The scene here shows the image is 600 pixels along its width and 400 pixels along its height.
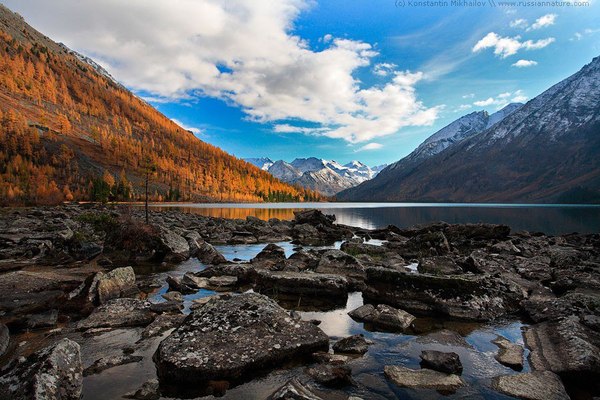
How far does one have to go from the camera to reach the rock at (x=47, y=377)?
5020 millimetres

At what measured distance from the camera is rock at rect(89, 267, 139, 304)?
12.0 m

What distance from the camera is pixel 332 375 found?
22.8 ft

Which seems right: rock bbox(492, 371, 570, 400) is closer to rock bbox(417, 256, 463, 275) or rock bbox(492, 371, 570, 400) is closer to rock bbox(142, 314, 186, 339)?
rock bbox(142, 314, 186, 339)

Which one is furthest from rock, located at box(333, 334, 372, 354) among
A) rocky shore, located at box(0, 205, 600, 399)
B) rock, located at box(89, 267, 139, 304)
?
rock, located at box(89, 267, 139, 304)

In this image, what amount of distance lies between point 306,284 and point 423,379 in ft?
24.7

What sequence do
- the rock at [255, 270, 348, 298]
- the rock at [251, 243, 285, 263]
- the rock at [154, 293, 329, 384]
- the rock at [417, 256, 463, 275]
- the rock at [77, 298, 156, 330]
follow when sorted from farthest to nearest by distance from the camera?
the rock at [251, 243, 285, 263], the rock at [417, 256, 463, 275], the rock at [255, 270, 348, 298], the rock at [77, 298, 156, 330], the rock at [154, 293, 329, 384]

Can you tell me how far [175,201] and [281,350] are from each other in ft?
659

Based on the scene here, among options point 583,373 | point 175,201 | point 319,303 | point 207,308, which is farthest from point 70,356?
point 175,201

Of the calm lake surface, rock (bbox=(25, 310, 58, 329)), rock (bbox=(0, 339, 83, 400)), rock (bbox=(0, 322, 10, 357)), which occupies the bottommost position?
the calm lake surface

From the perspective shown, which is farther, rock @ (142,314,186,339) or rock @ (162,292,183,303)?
rock @ (162,292,183,303)

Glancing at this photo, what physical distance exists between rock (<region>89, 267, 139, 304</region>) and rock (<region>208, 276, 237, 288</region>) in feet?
11.0

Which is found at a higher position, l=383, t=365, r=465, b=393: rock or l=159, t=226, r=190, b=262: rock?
l=159, t=226, r=190, b=262: rock

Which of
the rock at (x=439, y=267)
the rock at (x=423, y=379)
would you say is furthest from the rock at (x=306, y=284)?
the rock at (x=439, y=267)

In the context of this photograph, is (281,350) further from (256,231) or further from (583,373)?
(256,231)
